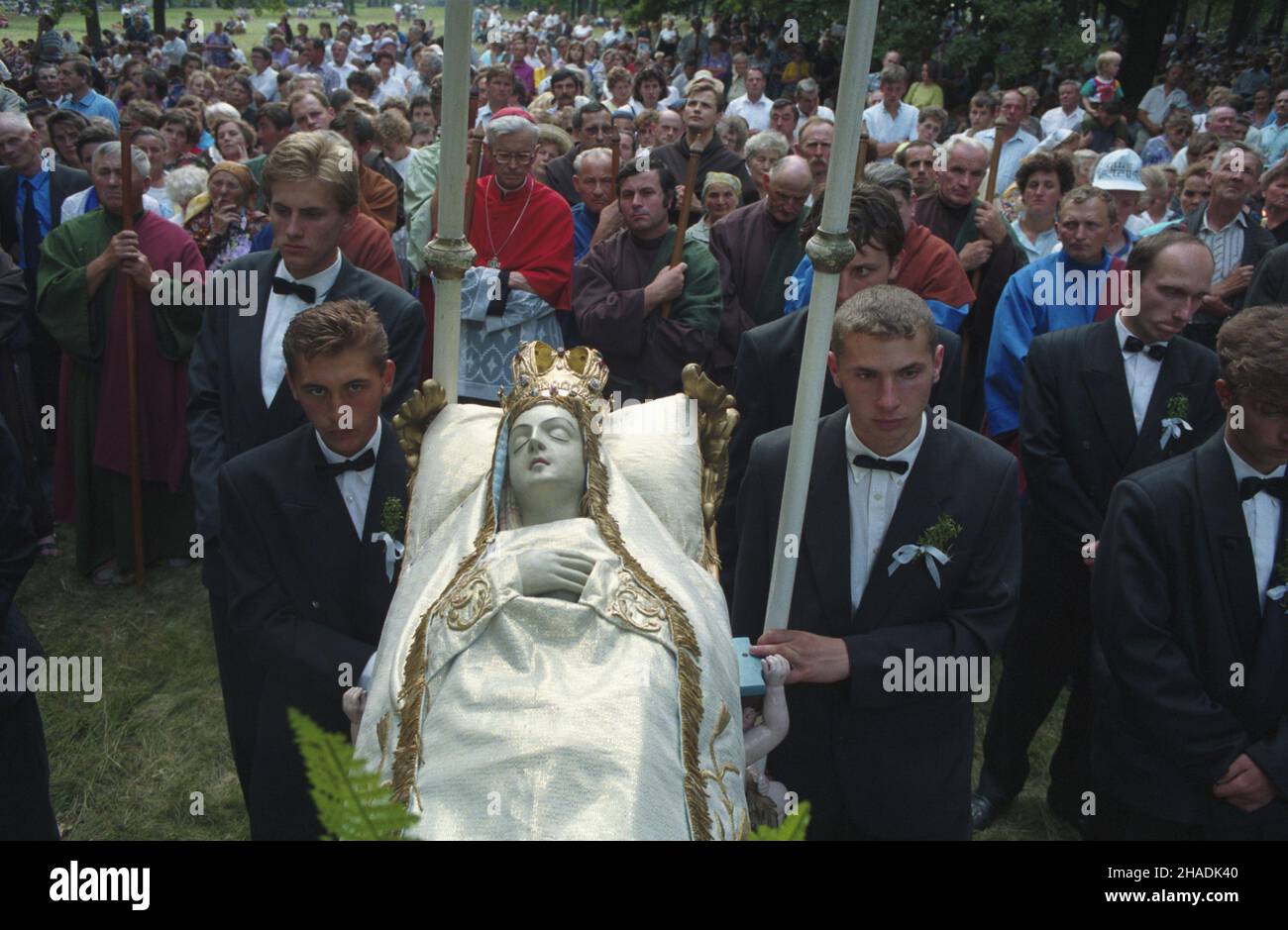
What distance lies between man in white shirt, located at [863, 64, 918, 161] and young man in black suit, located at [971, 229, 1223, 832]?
295 inches

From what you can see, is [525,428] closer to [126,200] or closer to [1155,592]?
[1155,592]

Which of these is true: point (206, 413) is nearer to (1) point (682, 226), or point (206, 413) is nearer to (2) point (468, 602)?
(2) point (468, 602)

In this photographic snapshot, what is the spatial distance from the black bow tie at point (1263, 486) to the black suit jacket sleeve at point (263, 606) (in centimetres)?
243

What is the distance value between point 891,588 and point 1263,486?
1033 millimetres

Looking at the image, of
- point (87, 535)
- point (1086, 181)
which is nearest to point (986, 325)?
point (1086, 181)

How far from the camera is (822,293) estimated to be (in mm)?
3018

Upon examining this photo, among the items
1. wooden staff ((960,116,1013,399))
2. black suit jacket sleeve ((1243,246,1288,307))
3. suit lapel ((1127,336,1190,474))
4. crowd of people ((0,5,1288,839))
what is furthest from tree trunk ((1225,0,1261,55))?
suit lapel ((1127,336,1190,474))

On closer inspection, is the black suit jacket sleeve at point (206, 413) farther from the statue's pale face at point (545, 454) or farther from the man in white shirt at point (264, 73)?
the man in white shirt at point (264, 73)

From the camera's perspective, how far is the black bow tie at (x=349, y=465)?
339 centimetres

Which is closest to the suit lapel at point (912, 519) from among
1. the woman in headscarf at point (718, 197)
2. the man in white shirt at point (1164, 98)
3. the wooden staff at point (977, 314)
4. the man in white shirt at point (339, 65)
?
the wooden staff at point (977, 314)

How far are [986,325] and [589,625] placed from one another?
13.6 ft

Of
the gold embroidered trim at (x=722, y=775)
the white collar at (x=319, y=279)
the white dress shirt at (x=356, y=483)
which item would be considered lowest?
the gold embroidered trim at (x=722, y=775)

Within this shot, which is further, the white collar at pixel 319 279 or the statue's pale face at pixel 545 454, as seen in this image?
the white collar at pixel 319 279

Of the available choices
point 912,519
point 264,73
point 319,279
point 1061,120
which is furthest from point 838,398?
point 264,73
